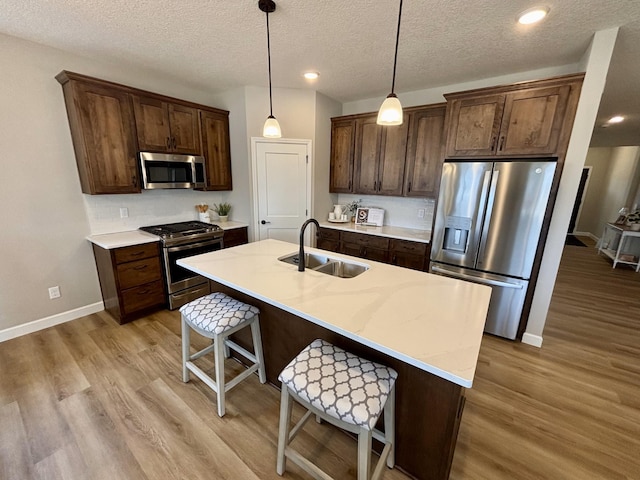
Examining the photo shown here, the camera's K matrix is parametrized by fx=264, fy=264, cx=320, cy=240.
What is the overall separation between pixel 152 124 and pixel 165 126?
14cm

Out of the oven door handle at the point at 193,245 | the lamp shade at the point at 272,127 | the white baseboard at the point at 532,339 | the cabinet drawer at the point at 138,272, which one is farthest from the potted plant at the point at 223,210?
the white baseboard at the point at 532,339

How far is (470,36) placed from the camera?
2.10m

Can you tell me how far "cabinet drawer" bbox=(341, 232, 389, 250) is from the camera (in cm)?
339

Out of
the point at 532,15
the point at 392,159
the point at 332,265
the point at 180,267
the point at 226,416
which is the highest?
the point at 532,15

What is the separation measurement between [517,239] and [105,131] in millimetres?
4100

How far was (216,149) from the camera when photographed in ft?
11.8

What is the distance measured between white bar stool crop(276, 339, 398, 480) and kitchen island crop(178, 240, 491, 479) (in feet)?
0.33

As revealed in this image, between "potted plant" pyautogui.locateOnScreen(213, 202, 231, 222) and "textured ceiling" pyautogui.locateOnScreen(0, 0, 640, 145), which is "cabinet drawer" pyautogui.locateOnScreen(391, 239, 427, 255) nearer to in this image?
"textured ceiling" pyautogui.locateOnScreen(0, 0, 640, 145)

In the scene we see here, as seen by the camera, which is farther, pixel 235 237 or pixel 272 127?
pixel 235 237

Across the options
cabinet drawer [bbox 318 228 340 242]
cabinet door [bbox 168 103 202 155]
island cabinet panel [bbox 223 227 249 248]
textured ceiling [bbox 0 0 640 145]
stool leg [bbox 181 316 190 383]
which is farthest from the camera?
cabinet drawer [bbox 318 228 340 242]

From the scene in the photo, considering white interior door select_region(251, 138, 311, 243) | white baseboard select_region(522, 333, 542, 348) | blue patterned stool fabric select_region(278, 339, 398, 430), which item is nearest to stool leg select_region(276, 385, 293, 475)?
blue patterned stool fabric select_region(278, 339, 398, 430)

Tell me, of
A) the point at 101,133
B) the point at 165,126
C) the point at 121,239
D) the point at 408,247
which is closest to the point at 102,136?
the point at 101,133

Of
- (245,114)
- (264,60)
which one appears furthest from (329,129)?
(264,60)

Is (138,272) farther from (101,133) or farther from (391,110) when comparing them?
(391,110)
